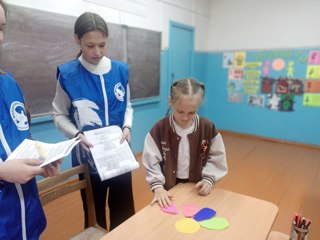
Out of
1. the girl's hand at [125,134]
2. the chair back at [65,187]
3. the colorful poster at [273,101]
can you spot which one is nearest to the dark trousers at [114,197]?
the chair back at [65,187]

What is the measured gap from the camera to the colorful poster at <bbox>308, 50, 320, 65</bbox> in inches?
149

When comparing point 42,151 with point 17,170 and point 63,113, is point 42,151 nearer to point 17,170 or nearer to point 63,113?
point 17,170

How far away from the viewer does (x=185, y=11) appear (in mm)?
4129

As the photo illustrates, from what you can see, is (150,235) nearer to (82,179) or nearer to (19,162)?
(19,162)

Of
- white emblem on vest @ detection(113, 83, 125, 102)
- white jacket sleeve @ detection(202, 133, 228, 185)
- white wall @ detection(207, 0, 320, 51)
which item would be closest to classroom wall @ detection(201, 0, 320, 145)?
white wall @ detection(207, 0, 320, 51)

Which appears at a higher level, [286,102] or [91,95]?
[91,95]

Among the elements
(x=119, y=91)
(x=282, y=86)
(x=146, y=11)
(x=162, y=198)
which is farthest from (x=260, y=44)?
(x=162, y=198)

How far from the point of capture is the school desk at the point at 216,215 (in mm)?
796

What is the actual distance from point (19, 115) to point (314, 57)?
13.7 feet

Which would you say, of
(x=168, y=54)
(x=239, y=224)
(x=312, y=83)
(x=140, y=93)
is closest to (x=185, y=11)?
(x=168, y=54)

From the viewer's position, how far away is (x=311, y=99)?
3922mm

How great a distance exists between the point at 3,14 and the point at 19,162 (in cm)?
46

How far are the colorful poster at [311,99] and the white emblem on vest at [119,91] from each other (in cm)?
360

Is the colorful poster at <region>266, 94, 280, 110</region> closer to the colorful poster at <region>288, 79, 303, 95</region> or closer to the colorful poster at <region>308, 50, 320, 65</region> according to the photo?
the colorful poster at <region>288, 79, 303, 95</region>
